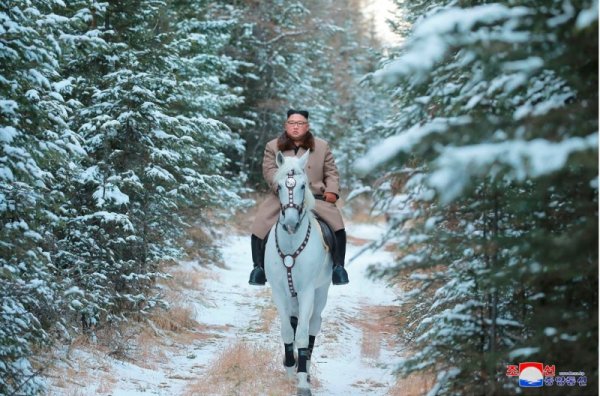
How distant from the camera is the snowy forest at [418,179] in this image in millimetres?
3334

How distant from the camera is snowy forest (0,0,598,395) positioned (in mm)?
3334

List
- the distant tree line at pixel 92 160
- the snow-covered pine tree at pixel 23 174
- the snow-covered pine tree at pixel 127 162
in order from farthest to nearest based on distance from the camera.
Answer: the snow-covered pine tree at pixel 127 162 < the distant tree line at pixel 92 160 < the snow-covered pine tree at pixel 23 174

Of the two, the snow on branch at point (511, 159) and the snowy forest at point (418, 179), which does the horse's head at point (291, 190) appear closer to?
the snowy forest at point (418, 179)

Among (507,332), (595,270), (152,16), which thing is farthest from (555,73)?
(152,16)

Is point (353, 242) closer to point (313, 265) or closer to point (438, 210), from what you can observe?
point (313, 265)

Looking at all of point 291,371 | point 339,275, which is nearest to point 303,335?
point 291,371

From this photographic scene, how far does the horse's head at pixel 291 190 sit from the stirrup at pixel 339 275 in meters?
1.21

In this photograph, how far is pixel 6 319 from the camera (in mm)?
5598

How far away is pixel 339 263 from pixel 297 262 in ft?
3.09

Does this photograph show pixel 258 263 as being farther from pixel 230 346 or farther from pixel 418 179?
pixel 418 179

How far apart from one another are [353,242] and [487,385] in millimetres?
20947

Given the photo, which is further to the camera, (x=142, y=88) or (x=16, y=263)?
(x=142, y=88)

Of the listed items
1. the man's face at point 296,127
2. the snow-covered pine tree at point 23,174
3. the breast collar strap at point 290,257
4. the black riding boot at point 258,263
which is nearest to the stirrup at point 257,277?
the black riding boot at point 258,263

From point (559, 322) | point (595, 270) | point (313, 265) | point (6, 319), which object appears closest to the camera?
point (595, 270)
